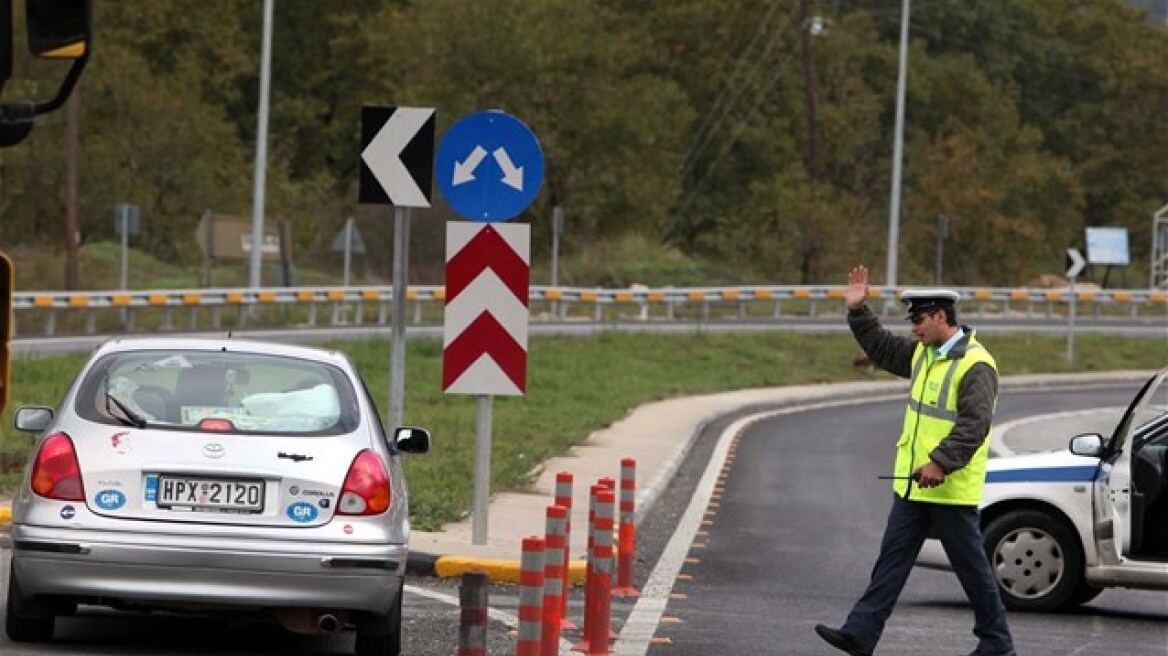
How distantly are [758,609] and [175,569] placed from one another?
4.52 metres

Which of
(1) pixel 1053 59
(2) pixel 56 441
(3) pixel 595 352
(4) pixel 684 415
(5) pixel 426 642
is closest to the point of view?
(2) pixel 56 441

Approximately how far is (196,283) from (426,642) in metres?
45.4

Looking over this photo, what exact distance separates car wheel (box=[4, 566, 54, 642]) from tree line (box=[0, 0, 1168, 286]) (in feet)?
156

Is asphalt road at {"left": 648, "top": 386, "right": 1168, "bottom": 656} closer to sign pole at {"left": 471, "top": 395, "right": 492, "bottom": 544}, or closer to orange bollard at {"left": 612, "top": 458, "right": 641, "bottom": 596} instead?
orange bollard at {"left": 612, "top": 458, "right": 641, "bottom": 596}

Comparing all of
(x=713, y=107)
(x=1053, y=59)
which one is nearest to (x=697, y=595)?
(x=713, y=107)

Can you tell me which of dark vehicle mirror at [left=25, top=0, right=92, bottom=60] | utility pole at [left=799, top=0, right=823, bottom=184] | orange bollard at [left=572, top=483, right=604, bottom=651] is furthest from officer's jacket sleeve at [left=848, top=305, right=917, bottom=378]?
utility pole at [left=799, top=0, right=823, bottom=184]

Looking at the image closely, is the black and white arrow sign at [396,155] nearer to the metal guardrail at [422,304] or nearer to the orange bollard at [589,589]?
the orange bollard at [589,589]

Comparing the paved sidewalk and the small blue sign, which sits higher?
the small blue sign

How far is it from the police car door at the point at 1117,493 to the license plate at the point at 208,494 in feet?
18.6

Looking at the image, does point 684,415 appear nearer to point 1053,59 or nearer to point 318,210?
point 318,210

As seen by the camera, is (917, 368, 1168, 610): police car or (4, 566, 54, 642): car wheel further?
(917, 368, 1168, 610): police car

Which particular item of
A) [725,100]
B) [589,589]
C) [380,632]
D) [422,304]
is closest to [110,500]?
[380,632]

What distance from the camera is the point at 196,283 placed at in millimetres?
56625

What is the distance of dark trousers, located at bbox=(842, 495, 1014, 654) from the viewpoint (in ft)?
38.7
